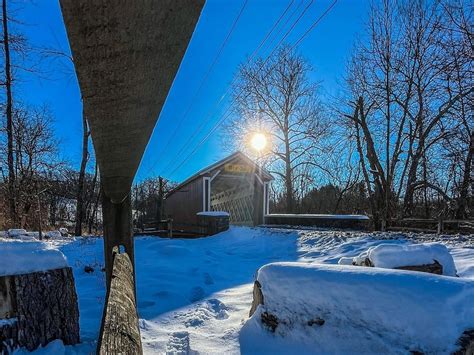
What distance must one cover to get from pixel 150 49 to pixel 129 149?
2.05 ft

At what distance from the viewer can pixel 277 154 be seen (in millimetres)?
21109

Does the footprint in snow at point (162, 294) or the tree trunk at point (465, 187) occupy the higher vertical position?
the tree trunk at point (465, 187)

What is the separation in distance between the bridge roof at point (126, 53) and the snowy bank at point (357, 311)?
168 centimetres

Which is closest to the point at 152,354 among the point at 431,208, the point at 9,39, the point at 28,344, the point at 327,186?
the point at 28,344

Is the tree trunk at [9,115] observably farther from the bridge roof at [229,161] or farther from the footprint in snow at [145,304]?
the footprint in snow at [145,304]

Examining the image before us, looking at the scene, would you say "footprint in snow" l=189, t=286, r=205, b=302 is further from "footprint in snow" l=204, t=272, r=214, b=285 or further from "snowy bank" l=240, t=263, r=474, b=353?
"snowy bank" l=240, t=263, r=474, b=353

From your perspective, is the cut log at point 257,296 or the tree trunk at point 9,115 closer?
the cut log at point 257,296

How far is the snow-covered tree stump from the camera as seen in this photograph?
6.05 feet

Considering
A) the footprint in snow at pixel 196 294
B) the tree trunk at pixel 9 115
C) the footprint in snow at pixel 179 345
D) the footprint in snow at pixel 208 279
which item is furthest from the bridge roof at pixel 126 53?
the tree trunk at pixel 9 115

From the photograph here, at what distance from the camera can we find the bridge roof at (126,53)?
0.56 meters

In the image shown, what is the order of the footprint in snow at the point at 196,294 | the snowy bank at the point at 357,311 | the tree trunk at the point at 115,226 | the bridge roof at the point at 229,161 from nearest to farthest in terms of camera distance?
1. the snowy bank at the point at 357,311
2. the tree trunk at the point at 115,226
3. the footprint in snow at the point at 196,294
4. the bridge roof at the point at 229,161

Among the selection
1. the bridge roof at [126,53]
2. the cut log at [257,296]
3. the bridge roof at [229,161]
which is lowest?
the cut log at [257,296]

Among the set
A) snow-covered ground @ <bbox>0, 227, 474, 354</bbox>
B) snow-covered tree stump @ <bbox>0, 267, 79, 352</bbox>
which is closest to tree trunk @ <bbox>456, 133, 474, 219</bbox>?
snow-covered ground @ <bbox>0, 227, 474, 354</bbox>

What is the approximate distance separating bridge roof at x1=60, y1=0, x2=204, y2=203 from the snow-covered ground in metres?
1.89
